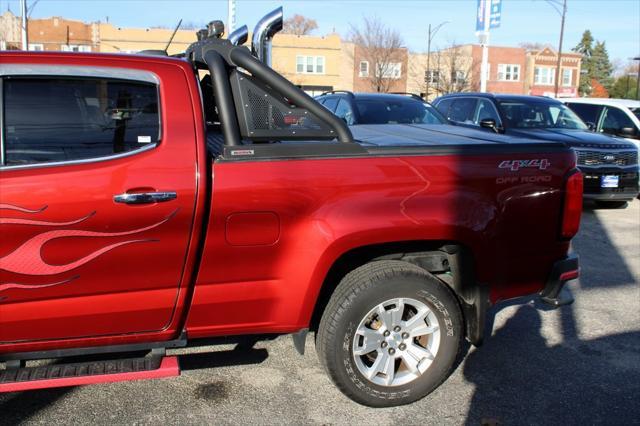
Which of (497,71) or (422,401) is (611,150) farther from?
(497,71)

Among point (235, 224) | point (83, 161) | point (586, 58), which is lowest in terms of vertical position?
point (235, 224)

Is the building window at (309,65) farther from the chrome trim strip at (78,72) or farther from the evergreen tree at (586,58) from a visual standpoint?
the chrome trim strip at (78,72)

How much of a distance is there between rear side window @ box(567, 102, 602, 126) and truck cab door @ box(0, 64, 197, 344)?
1072 cm

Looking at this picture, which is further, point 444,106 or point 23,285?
point 444,106

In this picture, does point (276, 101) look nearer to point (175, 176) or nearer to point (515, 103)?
point (175, 176)

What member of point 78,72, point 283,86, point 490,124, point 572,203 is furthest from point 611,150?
point 78,72

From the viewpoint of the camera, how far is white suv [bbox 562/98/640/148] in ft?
35.3

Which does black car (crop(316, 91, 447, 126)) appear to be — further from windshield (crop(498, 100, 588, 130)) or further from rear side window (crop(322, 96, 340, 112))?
windshield (crop(498, 100, 588, 130))

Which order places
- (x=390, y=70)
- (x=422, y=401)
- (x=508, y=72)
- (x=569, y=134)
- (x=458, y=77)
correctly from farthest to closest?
(x=508, y=72) < (x=458, y=77) < (x=390, y=70) < (x=569, y=134) < (x=422, y=401)

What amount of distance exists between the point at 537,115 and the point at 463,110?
1405 mm

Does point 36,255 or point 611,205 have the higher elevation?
point 36,255

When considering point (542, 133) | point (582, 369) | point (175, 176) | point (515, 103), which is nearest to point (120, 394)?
point (175, 176)

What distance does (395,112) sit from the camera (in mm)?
8484

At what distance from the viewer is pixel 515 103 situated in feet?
34.4
